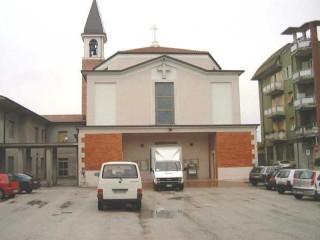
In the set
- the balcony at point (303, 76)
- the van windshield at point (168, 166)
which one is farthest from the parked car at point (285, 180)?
the balcony at point (303, 76)

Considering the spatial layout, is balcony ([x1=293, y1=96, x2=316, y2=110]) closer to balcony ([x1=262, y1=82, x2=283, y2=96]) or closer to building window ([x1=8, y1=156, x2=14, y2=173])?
balcony ([x1=262, y1=82, x2=283, y2=96])

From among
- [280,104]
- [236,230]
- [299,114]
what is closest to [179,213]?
[236,230]

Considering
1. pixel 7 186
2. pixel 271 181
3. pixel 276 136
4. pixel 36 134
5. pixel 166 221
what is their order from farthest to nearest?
pixel 276 136 → pixel 36 134 → pixel 271 181 → pixel 7 186 → pixel 166 221

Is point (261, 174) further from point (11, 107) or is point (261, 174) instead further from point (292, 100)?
point (11, 107)

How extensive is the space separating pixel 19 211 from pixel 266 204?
9854mm

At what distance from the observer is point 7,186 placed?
23.4 m

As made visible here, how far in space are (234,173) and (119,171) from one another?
1981 centimetres

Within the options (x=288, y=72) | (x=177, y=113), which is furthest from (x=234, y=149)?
(x=288, y=72)

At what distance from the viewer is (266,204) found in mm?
18250

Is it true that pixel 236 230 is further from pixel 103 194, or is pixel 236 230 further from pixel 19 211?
pixel 19 211

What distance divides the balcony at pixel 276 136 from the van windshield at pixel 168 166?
2161cm

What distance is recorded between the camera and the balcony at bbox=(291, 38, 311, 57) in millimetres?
42125

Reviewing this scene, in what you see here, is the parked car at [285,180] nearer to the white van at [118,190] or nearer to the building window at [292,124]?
the white van at [118,190]

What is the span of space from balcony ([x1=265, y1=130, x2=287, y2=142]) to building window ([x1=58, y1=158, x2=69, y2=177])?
A: 954 inches
